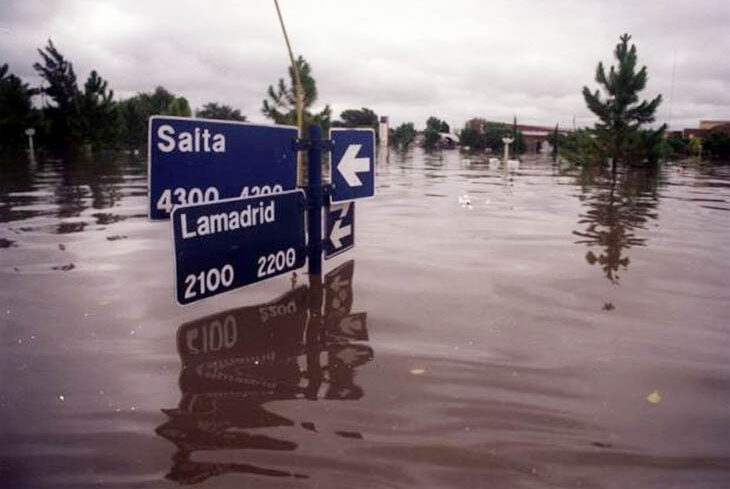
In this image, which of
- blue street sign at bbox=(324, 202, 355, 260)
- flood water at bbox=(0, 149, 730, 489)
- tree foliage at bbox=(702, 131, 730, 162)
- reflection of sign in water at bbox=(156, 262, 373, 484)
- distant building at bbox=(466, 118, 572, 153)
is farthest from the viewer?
distant building at bbox=(466, 118, 572, 153)

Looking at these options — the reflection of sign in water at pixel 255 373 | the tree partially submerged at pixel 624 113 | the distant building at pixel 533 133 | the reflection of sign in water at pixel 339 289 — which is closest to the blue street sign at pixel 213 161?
the reflection of sign in water at pixel 255 373

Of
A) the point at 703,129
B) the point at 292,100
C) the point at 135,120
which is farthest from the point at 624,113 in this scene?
the point at 703,129

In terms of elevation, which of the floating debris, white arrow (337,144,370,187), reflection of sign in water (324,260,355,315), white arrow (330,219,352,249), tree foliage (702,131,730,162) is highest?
tree foliage (702,131,730,162)

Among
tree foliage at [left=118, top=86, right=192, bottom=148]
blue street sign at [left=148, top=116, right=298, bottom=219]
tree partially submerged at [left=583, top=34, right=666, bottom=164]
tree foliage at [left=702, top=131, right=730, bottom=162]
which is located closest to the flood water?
blue street sign at [left=148, top=116, right=298, bottom=219]

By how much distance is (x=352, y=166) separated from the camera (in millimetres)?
4445

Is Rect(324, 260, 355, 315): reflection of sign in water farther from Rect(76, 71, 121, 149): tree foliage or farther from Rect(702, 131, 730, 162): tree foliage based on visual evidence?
Rect(702, 131, 730, 162): tree foliage

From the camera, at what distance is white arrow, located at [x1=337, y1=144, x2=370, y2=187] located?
4371mm

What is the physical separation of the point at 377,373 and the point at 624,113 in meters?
25.6

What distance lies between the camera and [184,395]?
2.97 metres

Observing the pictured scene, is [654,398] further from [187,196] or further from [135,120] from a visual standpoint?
[135,120]

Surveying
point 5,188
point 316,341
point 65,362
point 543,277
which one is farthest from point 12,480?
point 5,188

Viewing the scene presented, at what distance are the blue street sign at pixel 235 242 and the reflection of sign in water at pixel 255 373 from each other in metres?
0.46

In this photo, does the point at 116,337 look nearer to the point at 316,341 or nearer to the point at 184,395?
the point at 184,395

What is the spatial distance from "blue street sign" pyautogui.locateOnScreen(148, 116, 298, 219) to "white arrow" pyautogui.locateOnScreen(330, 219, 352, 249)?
62cm
